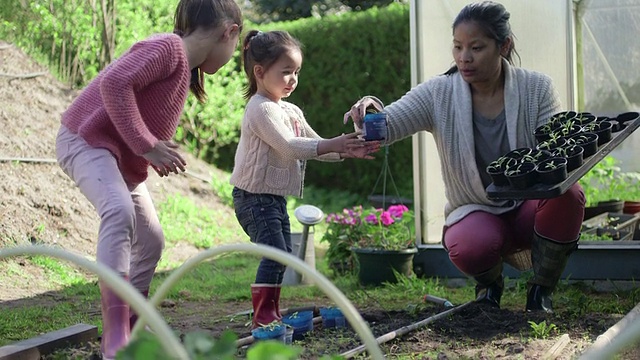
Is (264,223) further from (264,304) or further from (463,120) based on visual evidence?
(463,120)

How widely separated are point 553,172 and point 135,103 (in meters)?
1.67

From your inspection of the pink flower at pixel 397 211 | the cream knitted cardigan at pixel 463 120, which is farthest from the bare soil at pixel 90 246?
the pink flower at pixel 397 211

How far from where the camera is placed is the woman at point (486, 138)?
3.97 metres

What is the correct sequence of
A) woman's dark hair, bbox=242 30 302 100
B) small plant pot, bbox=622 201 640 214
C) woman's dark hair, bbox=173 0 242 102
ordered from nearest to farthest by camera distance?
woman's dark hair, bbox=173 0 242 102, woman's dark hair, bbox=242 30 302 100, small plant pot, bbox=622 201 640 214

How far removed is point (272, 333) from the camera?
3.42 metres

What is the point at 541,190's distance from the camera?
136 inches

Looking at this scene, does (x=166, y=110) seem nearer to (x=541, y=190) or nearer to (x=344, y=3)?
(x=541, y=190)

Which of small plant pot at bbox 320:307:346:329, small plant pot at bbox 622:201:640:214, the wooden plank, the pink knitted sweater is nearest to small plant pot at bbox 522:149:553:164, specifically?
small plant pot at bbox 320:307:346:329

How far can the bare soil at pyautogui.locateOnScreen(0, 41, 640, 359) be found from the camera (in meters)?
3.38

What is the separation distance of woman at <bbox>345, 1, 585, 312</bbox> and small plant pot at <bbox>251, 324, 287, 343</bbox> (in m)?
1.03

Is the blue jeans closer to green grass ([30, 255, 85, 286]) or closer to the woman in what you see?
the woman

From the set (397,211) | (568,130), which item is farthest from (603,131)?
(397,211)

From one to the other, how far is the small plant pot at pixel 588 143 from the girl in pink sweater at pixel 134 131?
1.59m

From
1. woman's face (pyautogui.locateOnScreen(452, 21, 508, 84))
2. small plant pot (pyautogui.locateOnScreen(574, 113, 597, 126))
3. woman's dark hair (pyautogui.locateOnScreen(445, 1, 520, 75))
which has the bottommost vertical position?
small plant pot (pyautogui.locateOnScreen(574, 113, 597, 126))
